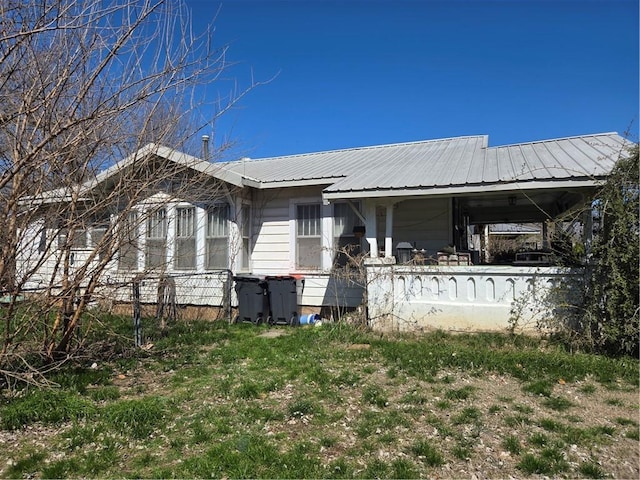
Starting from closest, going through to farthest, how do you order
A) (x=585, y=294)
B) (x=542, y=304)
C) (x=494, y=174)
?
1. (x=585, y=294)
2. (x=542, y=304)
3. (x=494, y=174)

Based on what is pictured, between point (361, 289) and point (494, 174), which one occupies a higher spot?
point (494, 174)

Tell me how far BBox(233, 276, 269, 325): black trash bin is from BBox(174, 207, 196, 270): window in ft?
5.98

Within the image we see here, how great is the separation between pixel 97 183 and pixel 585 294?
22.0 ft

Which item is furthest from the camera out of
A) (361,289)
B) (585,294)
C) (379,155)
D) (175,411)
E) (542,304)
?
(379,155)

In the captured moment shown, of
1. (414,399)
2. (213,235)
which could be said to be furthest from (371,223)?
(213,235)

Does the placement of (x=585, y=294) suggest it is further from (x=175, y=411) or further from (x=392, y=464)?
(x=175, y=411)

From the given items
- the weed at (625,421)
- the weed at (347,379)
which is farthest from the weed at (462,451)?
the weed at (347,379)

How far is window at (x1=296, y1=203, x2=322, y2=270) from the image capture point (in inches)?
384

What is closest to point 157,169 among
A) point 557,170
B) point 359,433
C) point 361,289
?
point 359,433

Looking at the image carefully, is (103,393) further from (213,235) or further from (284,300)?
(213,235)

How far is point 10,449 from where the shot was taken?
3643 millimetres

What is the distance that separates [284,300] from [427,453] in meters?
5.88

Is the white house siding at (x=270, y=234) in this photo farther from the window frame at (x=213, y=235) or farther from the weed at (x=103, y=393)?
the weed at (x=103, y=393)

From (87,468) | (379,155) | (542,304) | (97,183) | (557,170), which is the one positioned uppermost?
(379,155)
